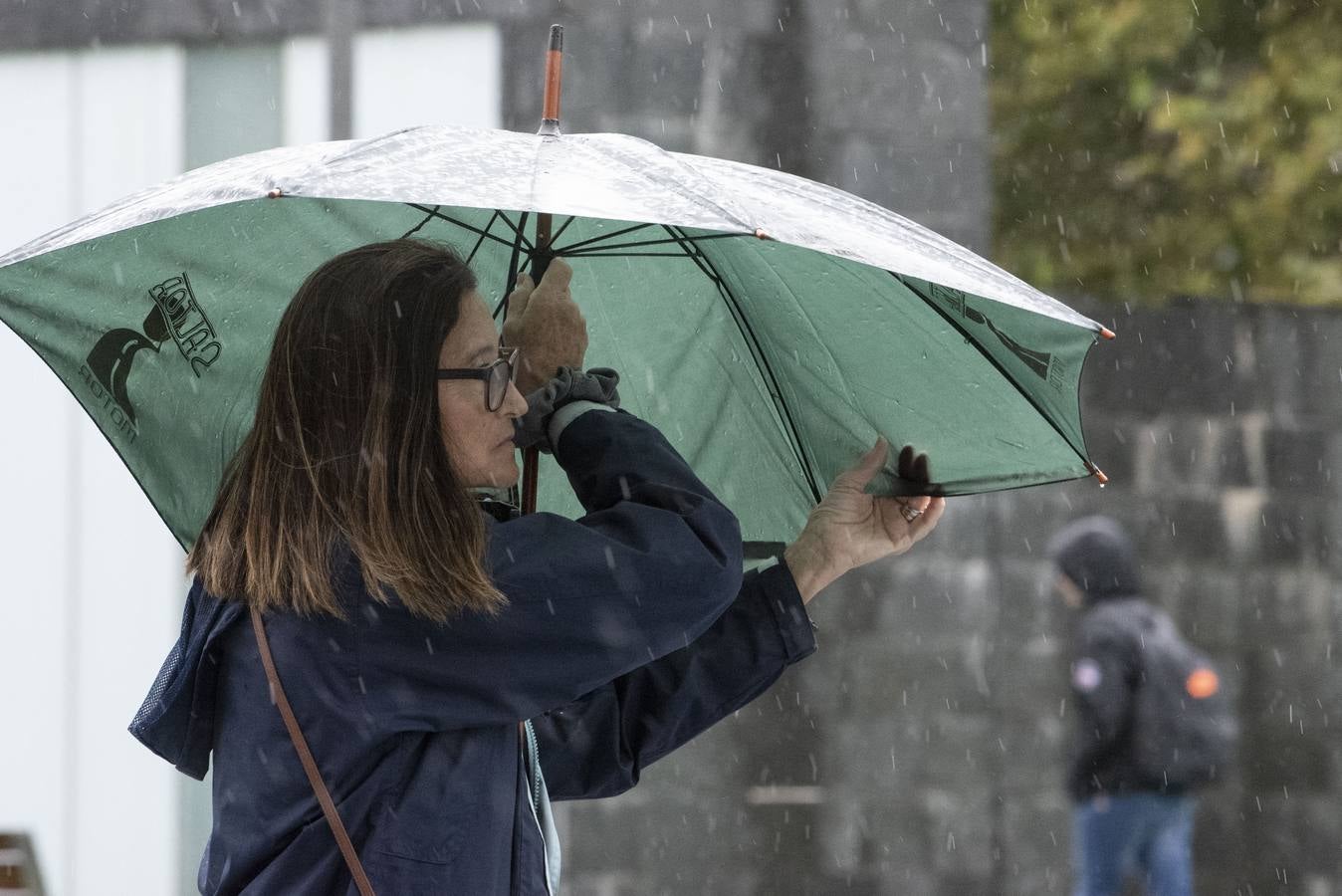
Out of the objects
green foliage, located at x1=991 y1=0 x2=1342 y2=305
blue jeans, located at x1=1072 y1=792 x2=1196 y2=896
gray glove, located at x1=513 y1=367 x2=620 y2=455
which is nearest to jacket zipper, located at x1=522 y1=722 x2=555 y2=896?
gray glove, located at x1=513 y1=367 x2=620 y2=455

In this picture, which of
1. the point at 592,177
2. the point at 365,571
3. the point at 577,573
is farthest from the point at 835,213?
the point at 365,571

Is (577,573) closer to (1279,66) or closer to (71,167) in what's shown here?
(71,167)

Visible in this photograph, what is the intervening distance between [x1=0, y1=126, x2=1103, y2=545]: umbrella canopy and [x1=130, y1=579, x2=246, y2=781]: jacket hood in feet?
1.65

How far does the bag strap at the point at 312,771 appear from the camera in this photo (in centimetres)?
210

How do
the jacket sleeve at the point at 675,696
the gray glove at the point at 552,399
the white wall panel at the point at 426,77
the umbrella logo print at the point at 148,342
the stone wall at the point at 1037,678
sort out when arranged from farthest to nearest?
the stone wall at the point at 1037,678 < the white wall panel at the point at 426,77 < the umbrella logo print at the point at 148,342 < the jacket sleeve at the point at 675,696 < the gray glove at the point at 552,399

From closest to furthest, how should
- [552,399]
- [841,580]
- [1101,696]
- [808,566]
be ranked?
[552,399], [808,566], [841,580], [1101,696]

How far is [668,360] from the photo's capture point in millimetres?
3037

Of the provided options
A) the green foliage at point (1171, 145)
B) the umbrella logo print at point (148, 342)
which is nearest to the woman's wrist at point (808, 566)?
the umbrella logo print at point (148, 342)

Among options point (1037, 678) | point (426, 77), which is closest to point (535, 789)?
point (426, 77)

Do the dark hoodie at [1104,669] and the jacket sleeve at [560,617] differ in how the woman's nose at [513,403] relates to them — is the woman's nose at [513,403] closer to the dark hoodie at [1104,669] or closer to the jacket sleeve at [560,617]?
the jacket sleeve at [560,617]

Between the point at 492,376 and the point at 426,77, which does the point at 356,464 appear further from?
the point at 426,77

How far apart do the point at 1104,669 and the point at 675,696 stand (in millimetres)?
4207

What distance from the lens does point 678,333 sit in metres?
3.02

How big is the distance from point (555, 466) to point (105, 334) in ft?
2.58
